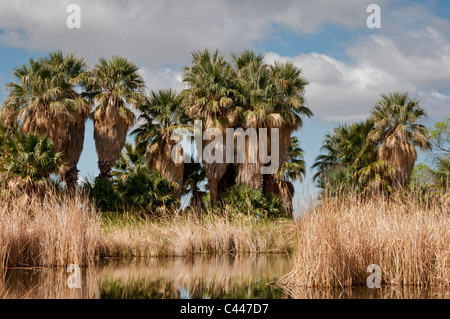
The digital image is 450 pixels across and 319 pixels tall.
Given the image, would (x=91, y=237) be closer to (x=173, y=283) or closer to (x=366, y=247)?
(x=173, y=283)

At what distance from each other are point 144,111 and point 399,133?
14.4m

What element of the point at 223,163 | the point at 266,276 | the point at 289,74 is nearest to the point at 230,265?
the point at 266,276

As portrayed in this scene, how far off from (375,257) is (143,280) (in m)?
4.97

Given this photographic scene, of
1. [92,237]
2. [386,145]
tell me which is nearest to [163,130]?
[386,145]

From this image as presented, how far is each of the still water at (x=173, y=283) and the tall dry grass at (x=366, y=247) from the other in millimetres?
324

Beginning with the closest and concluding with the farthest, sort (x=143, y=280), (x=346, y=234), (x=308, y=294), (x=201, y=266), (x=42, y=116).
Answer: (x=308, y=294)
(x=346, y=234)
(x=143, y=280)
(x=201, y=266)
(x=42, y=116)

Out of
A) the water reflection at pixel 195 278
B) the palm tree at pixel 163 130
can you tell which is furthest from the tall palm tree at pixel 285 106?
the water reflection at pixel 195 278

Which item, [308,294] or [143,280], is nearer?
Result: [308,294]

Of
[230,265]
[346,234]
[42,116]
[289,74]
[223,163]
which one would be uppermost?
[289,74]

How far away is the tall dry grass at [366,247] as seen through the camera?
33.4 ft

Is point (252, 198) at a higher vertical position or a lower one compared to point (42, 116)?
lower

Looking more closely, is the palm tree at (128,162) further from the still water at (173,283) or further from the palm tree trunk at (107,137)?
the still water at (173,283)

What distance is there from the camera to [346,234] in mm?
10531
